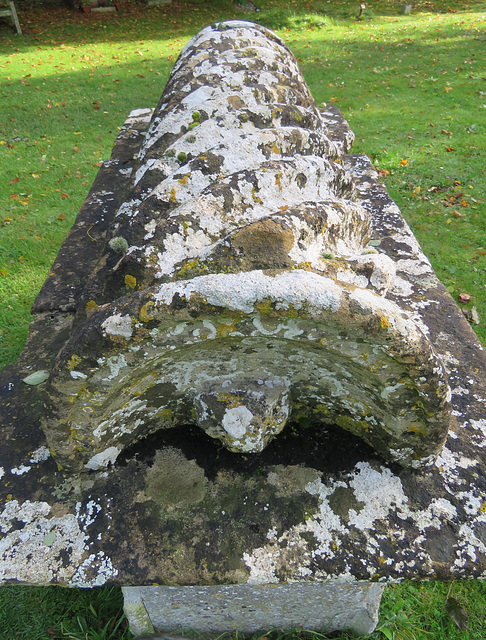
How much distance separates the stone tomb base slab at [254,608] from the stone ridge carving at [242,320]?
A: 2.59 ft

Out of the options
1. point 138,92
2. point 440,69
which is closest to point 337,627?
point 138,92

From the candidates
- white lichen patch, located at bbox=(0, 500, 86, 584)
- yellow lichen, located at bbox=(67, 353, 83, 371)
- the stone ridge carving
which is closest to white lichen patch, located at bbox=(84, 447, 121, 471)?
the stone ridge carving

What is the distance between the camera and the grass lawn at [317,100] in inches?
89.4

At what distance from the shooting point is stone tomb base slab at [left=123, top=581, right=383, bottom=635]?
73.0 inches

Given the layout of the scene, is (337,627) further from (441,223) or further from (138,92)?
(138,92)

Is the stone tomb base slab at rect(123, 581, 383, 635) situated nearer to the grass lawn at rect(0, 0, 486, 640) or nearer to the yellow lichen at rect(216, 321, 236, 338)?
the grass lawn at rect(0, 0, 486, 640)

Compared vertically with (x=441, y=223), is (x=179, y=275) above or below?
above

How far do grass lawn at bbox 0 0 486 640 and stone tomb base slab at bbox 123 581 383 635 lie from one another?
187mm

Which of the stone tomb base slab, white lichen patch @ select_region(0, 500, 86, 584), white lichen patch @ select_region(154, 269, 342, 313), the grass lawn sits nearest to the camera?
white lichen patch @ select_region(154, 269, 342, 313)

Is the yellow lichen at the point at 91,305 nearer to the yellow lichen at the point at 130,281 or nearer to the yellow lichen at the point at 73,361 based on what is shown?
the yellow lichen at the point at 130,281

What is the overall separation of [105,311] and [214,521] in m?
0.78

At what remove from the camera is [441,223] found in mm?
4613

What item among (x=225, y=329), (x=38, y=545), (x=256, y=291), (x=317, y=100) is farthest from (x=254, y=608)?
(x=317, y=100)

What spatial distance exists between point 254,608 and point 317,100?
7416 millimetres
